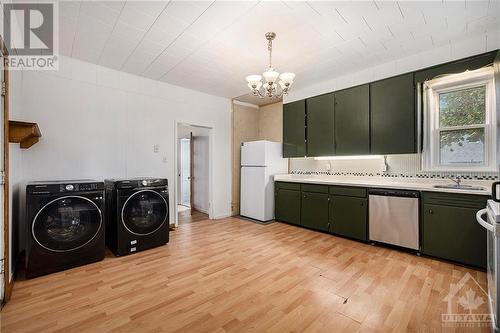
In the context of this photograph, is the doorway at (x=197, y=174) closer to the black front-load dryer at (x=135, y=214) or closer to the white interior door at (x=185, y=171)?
the white interior door at (x=185, y=171)

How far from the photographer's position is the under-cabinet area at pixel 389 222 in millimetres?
2506

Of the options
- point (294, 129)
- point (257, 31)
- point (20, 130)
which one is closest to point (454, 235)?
point (294, 129)

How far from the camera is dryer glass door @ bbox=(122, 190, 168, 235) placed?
2961 millimetres

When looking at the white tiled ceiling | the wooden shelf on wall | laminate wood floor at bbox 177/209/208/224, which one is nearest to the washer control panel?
the wooden shelf on wall

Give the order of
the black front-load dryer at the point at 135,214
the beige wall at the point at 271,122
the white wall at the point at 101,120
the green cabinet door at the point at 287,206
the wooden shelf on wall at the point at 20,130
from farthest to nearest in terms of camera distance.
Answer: the beige wall at the point at 271,122
the green cabinet door at the point at 287,206
the white wall at the point at 101,120
the black front-load dryer at the point at 135,214
the wooden shelf on wall at the point at 20,130

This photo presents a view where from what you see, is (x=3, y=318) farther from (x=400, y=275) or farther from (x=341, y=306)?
(x=400, y=275)

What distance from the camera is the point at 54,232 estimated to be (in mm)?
2443

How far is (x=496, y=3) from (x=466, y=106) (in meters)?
1.26

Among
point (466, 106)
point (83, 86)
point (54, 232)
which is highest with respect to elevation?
point (83, 86)

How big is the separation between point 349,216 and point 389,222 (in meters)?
0.55

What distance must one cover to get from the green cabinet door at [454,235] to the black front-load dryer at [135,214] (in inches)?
138

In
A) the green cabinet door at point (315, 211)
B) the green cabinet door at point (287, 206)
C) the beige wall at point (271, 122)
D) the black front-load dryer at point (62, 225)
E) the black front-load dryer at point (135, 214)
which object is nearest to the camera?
the black front-load dryer at point (62, 225)

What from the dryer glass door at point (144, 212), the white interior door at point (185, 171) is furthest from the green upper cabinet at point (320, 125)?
the white interior door at point (185, 171)

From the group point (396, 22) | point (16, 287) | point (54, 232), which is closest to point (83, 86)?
point (54, 232)
